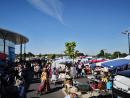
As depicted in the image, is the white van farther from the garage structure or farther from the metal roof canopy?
the metal roof canopy

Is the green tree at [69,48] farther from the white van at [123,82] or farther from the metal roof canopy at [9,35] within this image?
the white van at [123,82]

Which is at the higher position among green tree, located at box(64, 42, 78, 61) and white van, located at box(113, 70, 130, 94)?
green tree, located at box(64, 42, 78, 61)

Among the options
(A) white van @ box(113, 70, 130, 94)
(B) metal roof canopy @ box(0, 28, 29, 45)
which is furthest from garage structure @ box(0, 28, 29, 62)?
(A) white van @ box(113, 70, 130, 94)

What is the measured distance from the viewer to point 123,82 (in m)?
11.1

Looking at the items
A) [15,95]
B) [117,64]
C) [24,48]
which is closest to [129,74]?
[15,95]

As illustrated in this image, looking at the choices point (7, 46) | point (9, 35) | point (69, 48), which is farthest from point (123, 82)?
point (69, 48)

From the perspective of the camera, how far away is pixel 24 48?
68.6 metres

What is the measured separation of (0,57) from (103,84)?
16.6 meters

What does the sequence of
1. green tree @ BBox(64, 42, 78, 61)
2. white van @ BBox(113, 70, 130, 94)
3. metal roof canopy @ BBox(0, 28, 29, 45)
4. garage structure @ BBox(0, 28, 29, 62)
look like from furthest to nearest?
green tree @ BBox(64, 42, 78, 61) → metal roof canopy @ BBox(0, 28, 29, 45) → garage structure @ BBox(0, 28, 29, 62) → white van @ BBox(113, 70, 130, 94)

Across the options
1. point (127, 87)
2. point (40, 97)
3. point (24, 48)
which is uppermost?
point (24, 48)

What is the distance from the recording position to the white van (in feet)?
35.1

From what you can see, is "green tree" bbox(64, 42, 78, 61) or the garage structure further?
"green tree" bbox(64, 42, 78, 61)

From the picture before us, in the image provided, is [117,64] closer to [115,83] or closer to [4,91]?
[115,83]

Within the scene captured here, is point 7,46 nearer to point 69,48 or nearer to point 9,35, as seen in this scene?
point 9,35
